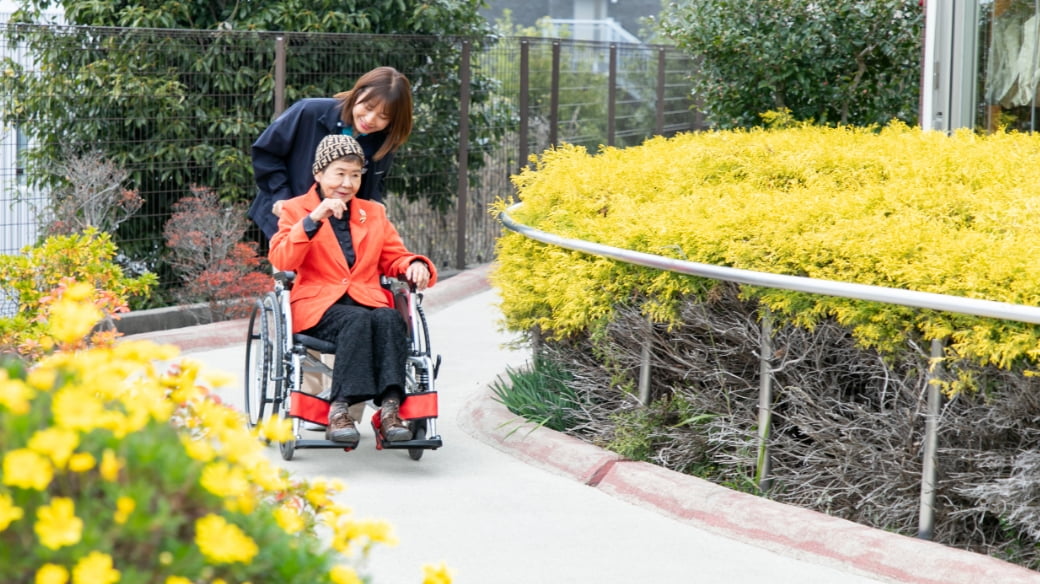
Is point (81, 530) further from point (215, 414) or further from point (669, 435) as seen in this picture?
point (669, 435)

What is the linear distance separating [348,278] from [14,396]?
12.4 ft

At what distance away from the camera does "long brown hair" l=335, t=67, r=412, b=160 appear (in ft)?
18.7

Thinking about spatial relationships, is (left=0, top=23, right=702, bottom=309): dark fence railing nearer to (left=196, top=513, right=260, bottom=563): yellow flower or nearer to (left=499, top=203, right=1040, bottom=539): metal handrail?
(left=499, top=203, right=1040, bottom=539): metal handrail

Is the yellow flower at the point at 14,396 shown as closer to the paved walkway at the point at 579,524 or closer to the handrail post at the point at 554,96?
the paved walkway at the point at 579,524

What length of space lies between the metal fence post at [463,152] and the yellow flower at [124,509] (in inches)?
372

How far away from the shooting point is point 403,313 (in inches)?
220

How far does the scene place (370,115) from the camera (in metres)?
5.73

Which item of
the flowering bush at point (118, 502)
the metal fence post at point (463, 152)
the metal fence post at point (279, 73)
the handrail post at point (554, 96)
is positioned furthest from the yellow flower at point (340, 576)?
the handrail post at point (554, 96)

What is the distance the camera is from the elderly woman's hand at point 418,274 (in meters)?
5.40

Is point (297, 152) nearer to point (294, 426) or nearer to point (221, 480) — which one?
point (294, 426)

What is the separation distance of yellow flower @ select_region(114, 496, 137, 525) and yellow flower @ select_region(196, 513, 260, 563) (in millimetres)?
89

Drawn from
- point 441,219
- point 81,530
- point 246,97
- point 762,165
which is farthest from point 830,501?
point 441,219

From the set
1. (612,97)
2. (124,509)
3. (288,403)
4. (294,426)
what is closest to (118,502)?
(124,509)

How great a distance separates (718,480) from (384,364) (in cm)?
141
